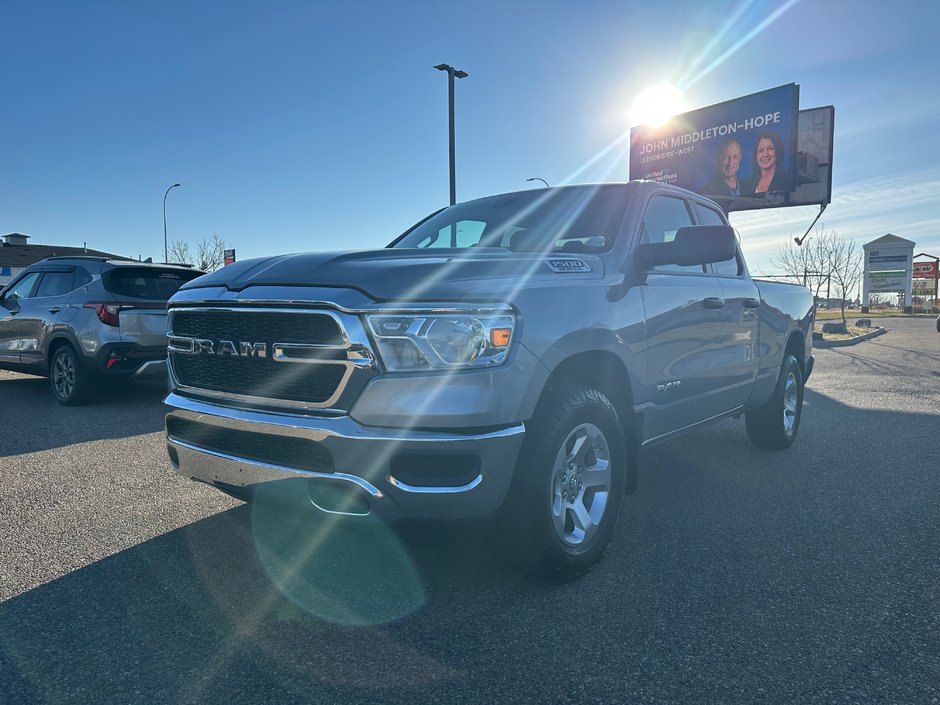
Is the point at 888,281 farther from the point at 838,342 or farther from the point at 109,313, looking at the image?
the point at 109,313

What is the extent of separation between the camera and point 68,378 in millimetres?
7660

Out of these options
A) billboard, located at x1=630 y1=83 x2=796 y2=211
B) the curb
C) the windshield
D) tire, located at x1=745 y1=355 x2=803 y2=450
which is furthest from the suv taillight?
billboard, located at x1=630 y1=83 x2=796 y2=211

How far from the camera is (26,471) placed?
189 inches

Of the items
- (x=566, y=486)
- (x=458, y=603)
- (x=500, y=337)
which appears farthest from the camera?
(x=566, y=486)

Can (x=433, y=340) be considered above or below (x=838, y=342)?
above

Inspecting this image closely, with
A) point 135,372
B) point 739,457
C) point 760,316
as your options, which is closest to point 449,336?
point 760,316

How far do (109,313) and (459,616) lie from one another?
20.3 ft

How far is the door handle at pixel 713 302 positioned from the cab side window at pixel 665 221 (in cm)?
19

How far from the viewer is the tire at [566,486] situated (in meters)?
2.69

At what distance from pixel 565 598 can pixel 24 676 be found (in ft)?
6.46

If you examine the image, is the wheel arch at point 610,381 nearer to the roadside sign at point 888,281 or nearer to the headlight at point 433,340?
the headlight at point 433,340

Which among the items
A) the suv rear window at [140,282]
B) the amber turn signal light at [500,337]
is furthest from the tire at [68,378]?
the amber turn signal light at [500,337]

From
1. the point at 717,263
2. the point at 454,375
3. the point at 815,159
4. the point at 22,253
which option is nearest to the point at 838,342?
the point at 815,159

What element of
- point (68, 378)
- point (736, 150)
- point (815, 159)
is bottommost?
point (68, 378)
